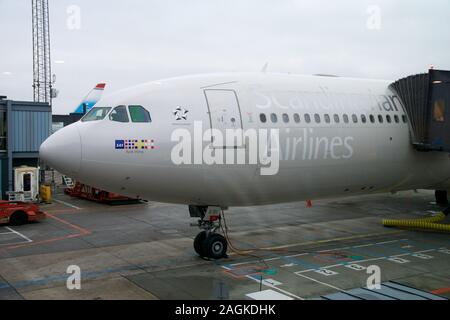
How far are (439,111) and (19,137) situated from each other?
872 inches

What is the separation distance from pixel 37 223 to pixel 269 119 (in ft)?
42.4

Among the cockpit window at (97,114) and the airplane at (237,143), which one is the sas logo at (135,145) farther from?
the cockpit window at (97,114)

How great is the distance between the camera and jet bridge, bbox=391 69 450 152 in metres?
15.7

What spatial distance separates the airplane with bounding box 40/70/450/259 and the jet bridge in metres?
0.07

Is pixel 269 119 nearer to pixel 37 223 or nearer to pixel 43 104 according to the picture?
pixel 37 223

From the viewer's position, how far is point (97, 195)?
27.5 meters

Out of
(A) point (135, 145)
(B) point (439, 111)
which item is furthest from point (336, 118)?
(A) point (135, 145)

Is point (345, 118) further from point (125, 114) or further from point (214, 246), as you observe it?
point (125, 114)

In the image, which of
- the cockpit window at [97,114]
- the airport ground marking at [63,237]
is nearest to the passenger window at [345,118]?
the cockpit window at [97,114]

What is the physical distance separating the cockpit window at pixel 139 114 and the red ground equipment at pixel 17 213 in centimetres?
1120

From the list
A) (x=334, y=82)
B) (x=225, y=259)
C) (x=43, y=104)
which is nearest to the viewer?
(x=225, y=259)

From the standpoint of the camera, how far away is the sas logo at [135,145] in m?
11.7
